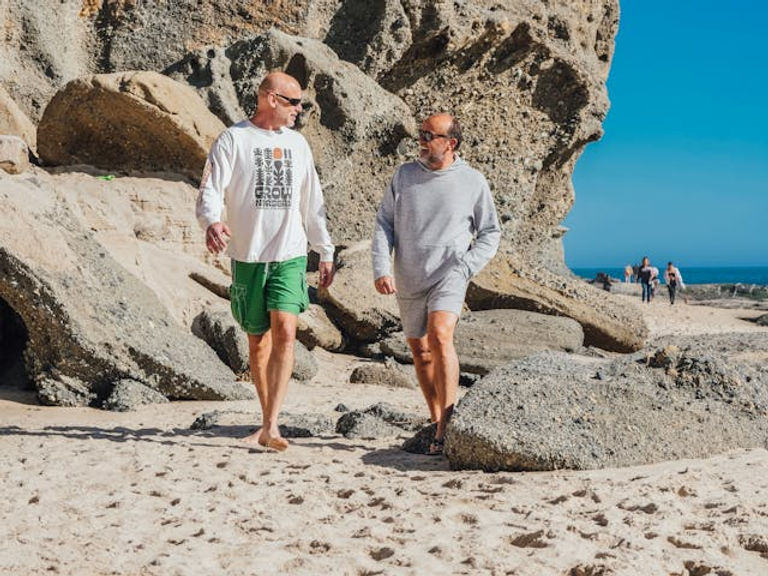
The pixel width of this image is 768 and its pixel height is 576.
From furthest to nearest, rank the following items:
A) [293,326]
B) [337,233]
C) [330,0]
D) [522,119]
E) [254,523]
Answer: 1. [522,119]
2. [330,0]
3. [337,233]
4. [293,326]
5. [254,523]

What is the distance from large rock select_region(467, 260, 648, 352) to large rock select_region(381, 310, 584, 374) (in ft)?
0.87

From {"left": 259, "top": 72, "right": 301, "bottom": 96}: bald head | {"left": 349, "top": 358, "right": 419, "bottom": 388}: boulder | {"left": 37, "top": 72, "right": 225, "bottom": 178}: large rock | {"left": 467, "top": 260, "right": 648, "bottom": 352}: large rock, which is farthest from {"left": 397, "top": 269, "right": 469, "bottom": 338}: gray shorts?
{"left": 37, "top": 72, "right": 225, "bottom": 178}: large rock

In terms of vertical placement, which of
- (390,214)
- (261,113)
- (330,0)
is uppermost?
(330,0)

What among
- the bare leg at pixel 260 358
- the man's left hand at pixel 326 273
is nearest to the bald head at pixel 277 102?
the man's left hand at pixel 326 273

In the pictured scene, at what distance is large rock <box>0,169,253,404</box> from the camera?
6043 mm

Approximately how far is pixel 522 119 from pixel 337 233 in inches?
233

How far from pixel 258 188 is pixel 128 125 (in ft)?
19.5

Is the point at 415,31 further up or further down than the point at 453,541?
A: further up

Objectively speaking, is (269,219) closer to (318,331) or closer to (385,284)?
(385,284)

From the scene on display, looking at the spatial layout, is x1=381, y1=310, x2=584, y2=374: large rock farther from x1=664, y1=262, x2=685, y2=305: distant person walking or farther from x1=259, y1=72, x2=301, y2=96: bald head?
x1=664, y1=262, x2=685, y2=305: distant person walking

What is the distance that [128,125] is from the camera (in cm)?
1012

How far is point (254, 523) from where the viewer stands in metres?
3.43

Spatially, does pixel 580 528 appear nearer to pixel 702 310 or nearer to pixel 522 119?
pixel 522 119

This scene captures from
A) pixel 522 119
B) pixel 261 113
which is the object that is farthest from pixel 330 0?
pixel 261 113
